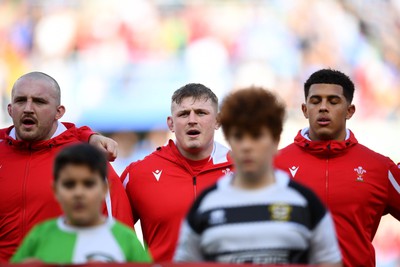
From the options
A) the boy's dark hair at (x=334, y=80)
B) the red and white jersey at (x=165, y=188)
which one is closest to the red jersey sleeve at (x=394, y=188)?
the boy's dark hair at (x=334, y=80)

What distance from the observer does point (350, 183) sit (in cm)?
575

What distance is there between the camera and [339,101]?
5.91m

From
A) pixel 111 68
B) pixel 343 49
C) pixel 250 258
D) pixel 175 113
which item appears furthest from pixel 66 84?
pixel 250 258

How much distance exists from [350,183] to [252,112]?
81.7 inches

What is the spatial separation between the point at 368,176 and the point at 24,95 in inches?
84.3

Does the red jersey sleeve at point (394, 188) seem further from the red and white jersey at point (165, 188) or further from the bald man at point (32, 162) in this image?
the bald man at point (32, 162)

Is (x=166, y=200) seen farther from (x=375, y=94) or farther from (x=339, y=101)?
(x=375, y=94)

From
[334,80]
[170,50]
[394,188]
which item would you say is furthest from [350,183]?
[170,50]

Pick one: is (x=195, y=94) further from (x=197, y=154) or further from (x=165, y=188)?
(x=165, y=188)

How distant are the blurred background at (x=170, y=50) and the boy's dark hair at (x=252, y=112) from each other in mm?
11139

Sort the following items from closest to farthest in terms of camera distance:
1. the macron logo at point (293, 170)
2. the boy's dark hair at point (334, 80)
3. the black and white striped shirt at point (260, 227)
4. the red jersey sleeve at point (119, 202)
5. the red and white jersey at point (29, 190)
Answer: the black and white striped shirt at point (260, 227) → the red and white jersey at point (29, 190) → the red jersey sleeve at point (119, 202) → the macron logo at point (293, 170) → the boy's dark hair at point (334, 80)

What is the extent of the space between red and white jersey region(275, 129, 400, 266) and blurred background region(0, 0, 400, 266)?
29.9 feet

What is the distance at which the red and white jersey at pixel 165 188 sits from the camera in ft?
18.9

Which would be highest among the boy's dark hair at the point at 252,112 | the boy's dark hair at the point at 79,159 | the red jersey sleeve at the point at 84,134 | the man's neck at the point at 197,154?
the red jersey sleeve at the point at 84,134
